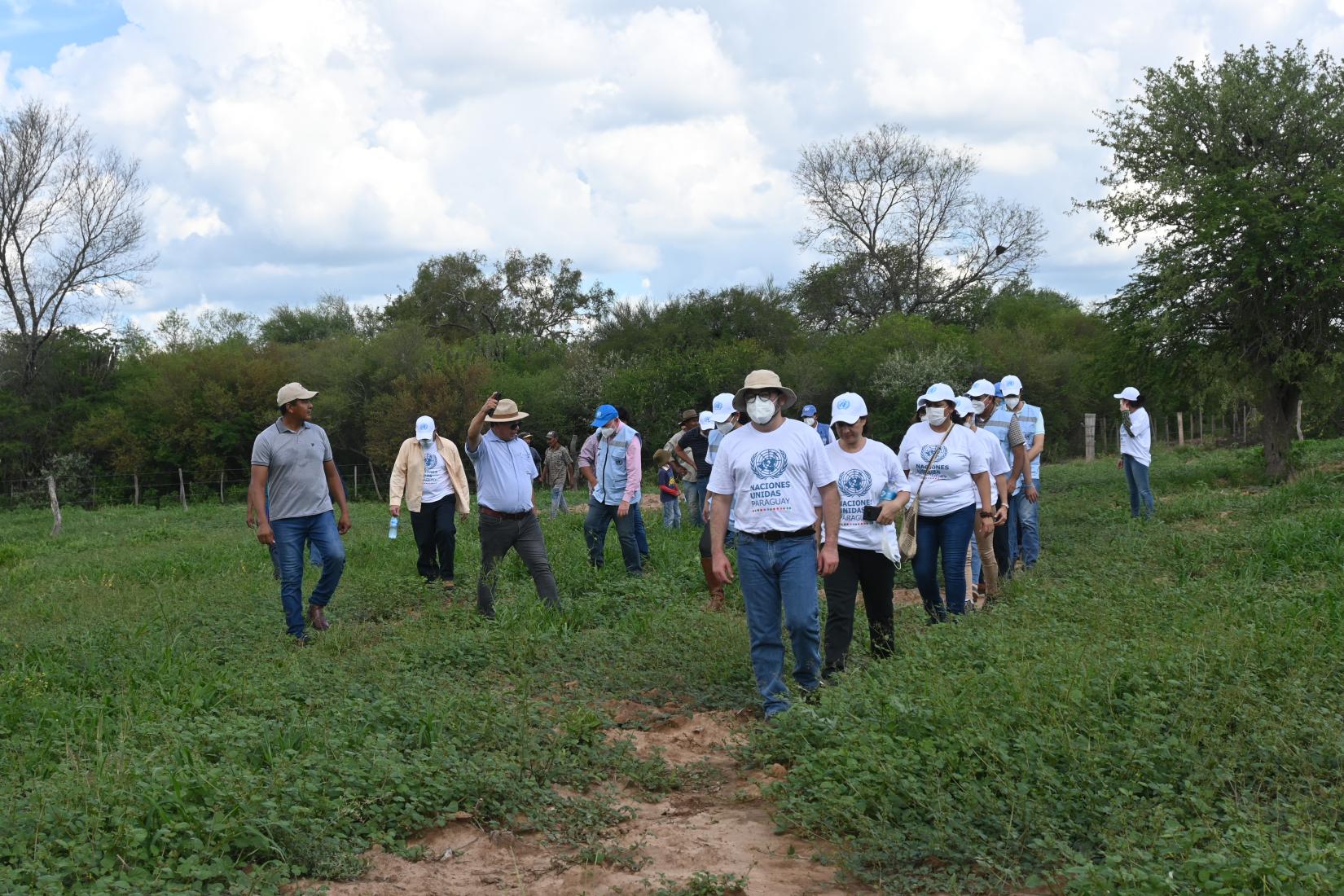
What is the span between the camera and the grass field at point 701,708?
422cm

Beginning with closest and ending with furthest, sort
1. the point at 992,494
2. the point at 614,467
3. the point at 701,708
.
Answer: the point at 701,708 < the point at 992,494 < the point at 614,467

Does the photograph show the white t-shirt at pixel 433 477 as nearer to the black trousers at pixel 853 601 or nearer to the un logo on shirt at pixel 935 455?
the un logo on shirt at pixel 935 455

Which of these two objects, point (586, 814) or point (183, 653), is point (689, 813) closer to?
point (586, 814)

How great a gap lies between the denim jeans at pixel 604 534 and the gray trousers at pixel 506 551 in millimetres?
2147

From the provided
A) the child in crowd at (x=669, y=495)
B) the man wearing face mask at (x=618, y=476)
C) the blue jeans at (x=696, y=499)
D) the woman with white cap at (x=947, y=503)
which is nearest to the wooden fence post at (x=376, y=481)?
the child in crowd at (x=669, y=495)

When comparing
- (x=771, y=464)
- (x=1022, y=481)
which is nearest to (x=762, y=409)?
(x=771, y=464)

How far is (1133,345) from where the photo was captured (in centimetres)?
2225

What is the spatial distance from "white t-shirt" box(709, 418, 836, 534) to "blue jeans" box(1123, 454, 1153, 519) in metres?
8.99

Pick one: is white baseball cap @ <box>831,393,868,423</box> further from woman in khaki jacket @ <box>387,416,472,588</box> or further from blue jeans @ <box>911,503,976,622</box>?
woman in khaki jacket @ <box>387,416,472,588</box>

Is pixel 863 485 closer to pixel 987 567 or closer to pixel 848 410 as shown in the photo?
pixel 848 410

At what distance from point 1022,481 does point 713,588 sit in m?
3.02

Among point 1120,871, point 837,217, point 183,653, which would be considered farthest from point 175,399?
point 1120,871

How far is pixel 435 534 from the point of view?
11.2 metres

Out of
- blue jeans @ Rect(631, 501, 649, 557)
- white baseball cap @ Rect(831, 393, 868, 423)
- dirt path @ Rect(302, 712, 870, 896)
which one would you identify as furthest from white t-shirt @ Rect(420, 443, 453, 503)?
dirt path @ Rect(302, 712, 870, 896)
